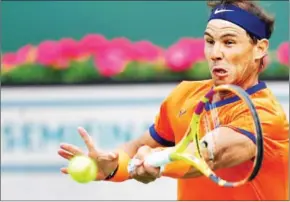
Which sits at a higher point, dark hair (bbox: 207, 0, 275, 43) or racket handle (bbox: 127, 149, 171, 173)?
dark hair (bbox: 207, 0, 275, 43)

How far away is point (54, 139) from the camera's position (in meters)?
6.89

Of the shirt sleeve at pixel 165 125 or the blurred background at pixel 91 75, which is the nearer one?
the shirt sleeve at pixel 165 125

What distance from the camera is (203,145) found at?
170 inches

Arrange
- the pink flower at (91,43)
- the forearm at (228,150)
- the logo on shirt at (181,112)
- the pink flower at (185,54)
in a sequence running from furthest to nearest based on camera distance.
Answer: the pink flower at (91,43) < the pink flower at (185,54) < the logo on shirt at (181,112) < the forearm at (228,150)

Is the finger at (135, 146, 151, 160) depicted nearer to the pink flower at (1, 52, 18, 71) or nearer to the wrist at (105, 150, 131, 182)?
the wrist at (105, 150, 131, 182)

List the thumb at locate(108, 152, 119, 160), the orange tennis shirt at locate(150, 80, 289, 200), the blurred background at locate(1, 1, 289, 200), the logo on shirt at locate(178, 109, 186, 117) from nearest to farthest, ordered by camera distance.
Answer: the orange tennis shirt at locate(150, 80, 289, 200), the thumb at locate(108, 152, 119, 160), the logo on shirt at locate(178, 109, 186, 117), the blurred background at locate(1, 1, 289, 200)

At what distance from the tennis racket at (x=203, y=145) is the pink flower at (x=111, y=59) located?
248 cm

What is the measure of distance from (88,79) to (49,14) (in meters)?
0.54

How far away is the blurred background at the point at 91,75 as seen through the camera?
6773mm

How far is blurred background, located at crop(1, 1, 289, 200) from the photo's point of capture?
6773mm

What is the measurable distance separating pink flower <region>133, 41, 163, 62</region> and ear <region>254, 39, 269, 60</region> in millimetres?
2485

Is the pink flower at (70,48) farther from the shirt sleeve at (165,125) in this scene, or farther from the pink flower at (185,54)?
the shirt sleeve at (165,125)

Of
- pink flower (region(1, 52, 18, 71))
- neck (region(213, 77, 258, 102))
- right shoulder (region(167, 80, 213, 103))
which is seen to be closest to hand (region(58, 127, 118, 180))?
right shoulder (region(167, 80, 213, 103))

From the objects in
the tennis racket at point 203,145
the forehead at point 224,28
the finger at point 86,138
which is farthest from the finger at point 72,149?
the forehead at point 224,28
